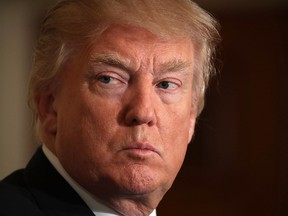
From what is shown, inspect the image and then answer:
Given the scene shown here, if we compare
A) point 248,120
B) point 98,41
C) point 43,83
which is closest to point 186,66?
point 98,41

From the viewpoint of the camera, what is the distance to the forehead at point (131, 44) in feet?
3.91

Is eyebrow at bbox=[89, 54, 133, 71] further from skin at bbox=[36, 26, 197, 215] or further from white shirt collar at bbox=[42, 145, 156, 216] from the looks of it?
white shirt collar at bbox=[42, 145, 156, 216]

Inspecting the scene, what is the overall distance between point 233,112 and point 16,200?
1867 millimetres

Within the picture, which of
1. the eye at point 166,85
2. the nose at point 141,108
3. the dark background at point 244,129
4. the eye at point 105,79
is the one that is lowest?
the dark background at point 244,129

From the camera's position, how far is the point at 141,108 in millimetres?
1160

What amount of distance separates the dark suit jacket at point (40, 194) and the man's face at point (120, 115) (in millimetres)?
39

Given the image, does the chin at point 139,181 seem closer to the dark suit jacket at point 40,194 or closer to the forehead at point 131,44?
the dark suit jacket at point 40,194

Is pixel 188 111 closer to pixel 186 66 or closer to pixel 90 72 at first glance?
pixel 186 66

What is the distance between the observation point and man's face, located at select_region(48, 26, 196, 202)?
3.86 ft

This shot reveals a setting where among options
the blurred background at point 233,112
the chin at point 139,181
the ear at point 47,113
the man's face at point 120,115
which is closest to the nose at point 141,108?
the man's face at point 120,115

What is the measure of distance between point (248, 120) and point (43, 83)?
176 cm

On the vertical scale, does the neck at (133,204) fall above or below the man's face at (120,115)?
below

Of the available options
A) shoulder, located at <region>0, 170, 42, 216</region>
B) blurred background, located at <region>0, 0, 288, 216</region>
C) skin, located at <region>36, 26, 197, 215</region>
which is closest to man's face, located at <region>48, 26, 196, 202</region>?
skin, located at <region>36, 26, 197, 215</region>

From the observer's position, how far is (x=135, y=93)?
119 cm
